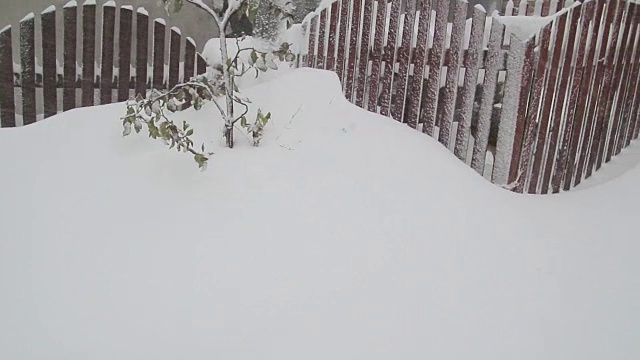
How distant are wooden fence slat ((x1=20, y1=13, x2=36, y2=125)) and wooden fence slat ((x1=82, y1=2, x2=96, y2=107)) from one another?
35 centimetres

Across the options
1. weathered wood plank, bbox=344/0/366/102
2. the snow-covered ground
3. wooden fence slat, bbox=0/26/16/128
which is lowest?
the snow-covered ground

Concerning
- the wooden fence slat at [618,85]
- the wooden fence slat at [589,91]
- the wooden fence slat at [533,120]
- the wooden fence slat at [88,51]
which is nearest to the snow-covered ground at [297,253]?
the wooden fence slat at [533,120]

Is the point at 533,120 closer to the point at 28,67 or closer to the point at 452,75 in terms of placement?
the point at 452,75

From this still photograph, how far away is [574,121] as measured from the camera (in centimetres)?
380

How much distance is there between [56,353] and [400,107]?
2656mm

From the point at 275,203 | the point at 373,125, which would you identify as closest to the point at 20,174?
the point at 275,203

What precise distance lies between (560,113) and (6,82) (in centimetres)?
401

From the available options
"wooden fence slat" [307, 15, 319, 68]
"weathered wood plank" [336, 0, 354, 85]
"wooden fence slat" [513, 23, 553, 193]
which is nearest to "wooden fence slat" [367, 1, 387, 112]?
"weathered wood plank" [336, 0, 354, 85]

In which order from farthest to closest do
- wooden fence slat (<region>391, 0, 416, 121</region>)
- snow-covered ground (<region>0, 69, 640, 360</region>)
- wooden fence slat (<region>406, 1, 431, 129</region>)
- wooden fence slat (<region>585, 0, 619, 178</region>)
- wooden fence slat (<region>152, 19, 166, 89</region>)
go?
wooden fence slat (<region>152, 19, 166, 89</region>) < wooden fence slat (<region>585, 0, 619, 178</region>) < wooden fence slat (<region>391, 0, 416, 121</region>) < wooden fence slat (<region>406, 1, 431, 129</region>) < snow-covered ground (<region>0, 69, 640, 360</region>)

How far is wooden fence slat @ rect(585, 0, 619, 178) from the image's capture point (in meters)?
3.78

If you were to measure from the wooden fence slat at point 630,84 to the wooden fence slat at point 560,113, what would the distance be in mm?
1135

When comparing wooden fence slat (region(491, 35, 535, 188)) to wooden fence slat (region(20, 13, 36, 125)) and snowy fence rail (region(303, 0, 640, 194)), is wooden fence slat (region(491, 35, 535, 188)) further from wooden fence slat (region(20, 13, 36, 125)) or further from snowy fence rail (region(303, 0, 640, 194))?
wooden fence slat (region(20, 13, 36, 125))

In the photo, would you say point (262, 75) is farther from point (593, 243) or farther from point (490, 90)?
point (593, 243)

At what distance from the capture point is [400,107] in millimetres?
3797
